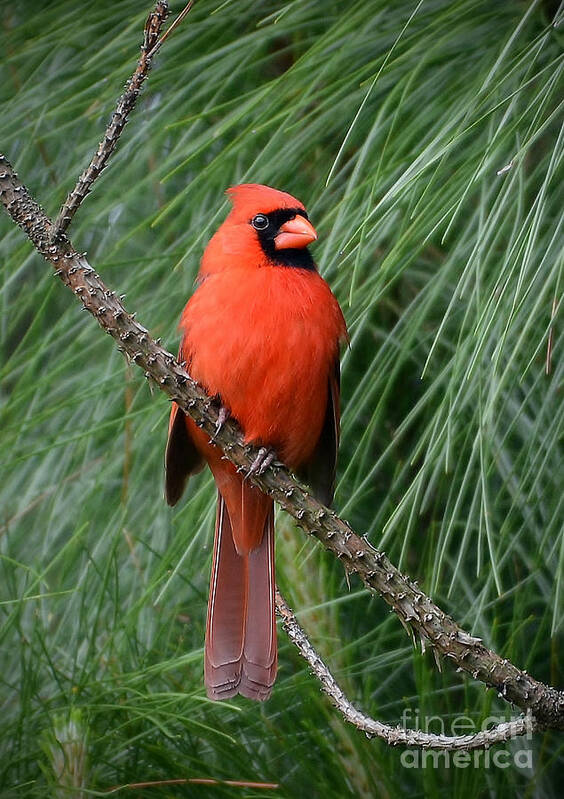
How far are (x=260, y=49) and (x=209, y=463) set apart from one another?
0.83 m

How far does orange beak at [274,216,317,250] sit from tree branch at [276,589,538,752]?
0.66 metres

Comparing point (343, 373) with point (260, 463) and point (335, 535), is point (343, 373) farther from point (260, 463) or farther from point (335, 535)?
point (335, 535)

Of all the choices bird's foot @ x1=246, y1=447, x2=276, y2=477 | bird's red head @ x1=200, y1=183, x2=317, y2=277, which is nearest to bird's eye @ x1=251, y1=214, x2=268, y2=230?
bird's red head @ x1=200, y1=183, x2=317, y2=277

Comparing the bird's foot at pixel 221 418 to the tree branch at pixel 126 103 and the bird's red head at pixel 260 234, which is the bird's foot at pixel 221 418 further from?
the tree branch at pixel 126 103

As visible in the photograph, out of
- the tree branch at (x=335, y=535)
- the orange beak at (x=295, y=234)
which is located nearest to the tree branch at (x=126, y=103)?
the tree branch at (x=335, y=535)

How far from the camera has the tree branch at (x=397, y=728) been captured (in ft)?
4.90

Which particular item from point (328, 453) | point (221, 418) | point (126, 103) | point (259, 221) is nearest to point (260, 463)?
point (221, 418)

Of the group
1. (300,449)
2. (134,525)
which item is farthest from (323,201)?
(134,525)

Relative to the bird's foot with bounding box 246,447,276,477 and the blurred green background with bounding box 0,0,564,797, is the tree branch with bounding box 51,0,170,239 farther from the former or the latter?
the bird's foot with bounding box 246,447,276,477

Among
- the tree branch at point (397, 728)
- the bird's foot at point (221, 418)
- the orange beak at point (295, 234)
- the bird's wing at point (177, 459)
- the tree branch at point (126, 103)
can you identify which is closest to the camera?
the tree branch at point (126, 103)

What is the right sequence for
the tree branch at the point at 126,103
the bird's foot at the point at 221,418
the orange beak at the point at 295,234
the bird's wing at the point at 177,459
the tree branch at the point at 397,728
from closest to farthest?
the tree branch at the point at 126,103 < the tree branch at the point at 397,728 < the bird's foot at the point at 221,418 < the orange beak at the point at 295,234 < the bird's wing at the point at 177,459

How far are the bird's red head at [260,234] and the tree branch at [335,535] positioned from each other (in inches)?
22.1

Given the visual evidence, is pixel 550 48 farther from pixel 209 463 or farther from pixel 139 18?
pixel 209 463

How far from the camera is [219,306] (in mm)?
2160
